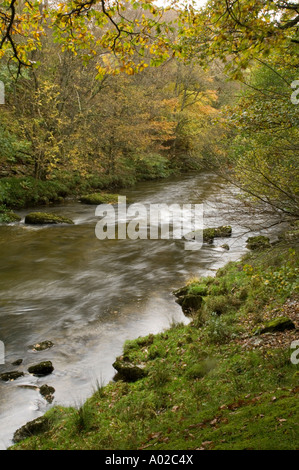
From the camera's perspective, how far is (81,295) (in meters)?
9.94

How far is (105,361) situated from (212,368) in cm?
230

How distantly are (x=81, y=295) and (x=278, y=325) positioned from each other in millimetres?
5896

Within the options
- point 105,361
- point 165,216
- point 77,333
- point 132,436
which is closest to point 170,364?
point 105,361

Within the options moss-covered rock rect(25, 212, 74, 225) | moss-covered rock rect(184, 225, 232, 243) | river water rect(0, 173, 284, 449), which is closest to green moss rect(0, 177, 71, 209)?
moss-covered rock rect(25, 212, 74, 225)

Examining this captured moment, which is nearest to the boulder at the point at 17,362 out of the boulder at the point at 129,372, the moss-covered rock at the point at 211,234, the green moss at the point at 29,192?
→ the boulder at the point at 129,372

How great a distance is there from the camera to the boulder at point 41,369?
631cm

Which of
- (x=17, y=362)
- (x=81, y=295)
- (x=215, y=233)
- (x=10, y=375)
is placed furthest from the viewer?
(x=215, y=233)

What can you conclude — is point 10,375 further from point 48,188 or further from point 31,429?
point 48,188

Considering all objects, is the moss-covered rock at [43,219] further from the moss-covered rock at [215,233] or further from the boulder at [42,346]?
the boulder at [42,346]

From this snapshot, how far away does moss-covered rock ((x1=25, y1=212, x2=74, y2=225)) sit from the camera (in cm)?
1644

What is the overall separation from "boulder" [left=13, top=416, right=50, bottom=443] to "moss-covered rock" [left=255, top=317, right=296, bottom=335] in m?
3.88

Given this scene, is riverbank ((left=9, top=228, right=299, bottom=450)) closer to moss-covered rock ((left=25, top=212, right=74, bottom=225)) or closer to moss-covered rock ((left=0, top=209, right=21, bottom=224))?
moss-covered rock ((left=25, top=212, right=74, bottom=225))

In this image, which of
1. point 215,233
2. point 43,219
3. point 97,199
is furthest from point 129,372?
point 97,199

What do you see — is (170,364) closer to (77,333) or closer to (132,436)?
(132,436)
